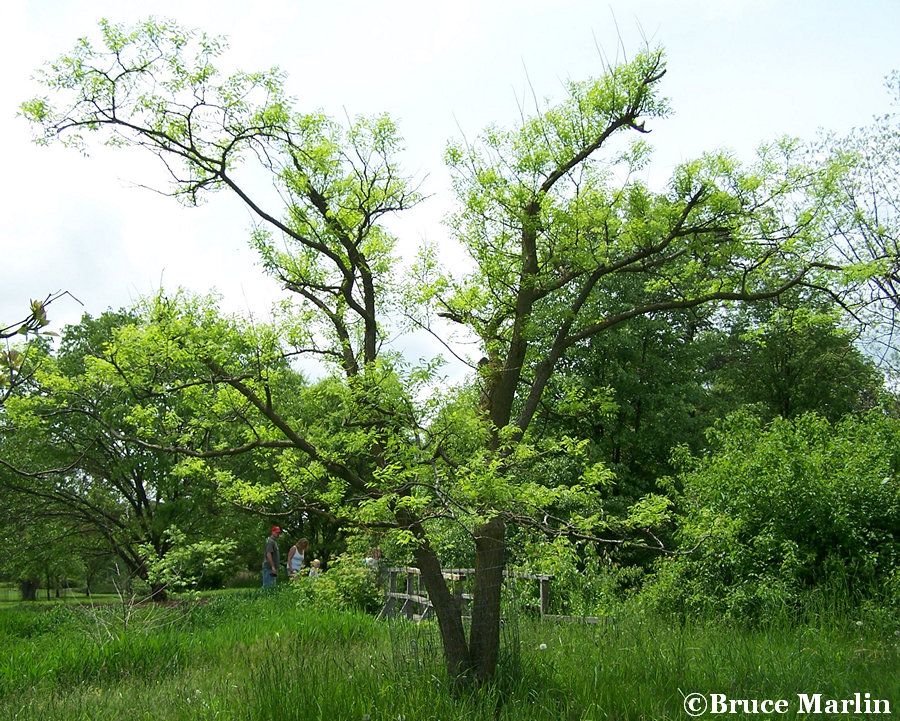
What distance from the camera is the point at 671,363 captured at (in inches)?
643

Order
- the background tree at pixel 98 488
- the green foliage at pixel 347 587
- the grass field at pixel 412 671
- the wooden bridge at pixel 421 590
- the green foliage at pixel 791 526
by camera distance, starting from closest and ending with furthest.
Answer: the grass field at pixel 412 671, the green foliage at pixel 791 526, the wooden bridge at pixel 421 590, the green foliage at pixel 347 587, the background tree at pixel 98 488

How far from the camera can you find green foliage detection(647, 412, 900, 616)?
7.89m

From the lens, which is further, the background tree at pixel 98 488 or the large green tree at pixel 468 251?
the background tree at pixel 98 488

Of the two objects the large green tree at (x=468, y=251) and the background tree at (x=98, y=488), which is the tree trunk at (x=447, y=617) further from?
the background tree at (x=98, y=488)

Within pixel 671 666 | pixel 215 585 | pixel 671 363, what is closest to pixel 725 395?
pixel 671 363

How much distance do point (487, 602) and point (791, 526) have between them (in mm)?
4472

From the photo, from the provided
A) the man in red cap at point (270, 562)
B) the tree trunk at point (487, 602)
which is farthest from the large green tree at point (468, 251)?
the man in red cap at point (270, 562)

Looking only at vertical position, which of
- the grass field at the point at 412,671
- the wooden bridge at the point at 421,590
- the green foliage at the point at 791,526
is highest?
the green foliage at the point at 791,526

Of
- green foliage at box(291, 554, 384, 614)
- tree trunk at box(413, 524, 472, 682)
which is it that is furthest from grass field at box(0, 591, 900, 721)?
green foliage at box(291, 554, 384, 614)

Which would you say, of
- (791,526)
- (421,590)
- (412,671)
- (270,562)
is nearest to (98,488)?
(270,562)

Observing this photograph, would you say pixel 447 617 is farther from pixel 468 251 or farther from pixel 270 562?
pixel 270 562

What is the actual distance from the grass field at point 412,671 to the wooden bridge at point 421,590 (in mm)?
696

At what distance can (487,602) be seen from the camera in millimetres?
5910

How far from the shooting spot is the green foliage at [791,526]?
7.89 m
